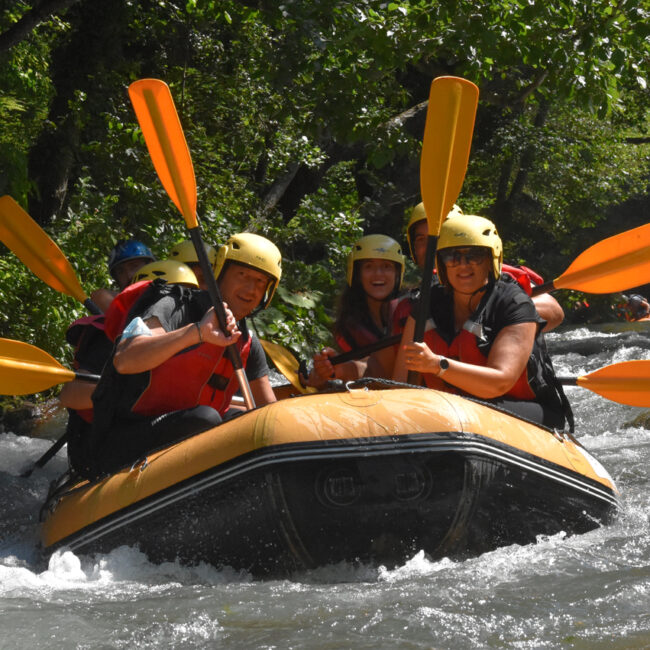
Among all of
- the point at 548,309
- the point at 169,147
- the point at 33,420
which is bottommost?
the point at 33,420

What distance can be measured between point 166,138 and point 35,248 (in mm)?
Answer: 1606

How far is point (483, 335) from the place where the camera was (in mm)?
4008

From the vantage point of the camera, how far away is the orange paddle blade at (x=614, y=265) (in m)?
4.28

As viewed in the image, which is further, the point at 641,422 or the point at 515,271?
the point at 641,422

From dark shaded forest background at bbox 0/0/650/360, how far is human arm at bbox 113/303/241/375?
2635 millimetres

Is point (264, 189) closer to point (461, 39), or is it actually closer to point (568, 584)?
point (461, 39)

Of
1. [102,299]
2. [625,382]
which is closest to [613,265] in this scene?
[625,382]

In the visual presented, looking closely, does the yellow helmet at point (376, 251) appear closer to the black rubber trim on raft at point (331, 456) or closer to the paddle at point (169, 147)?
the paddle at point (169, 147)

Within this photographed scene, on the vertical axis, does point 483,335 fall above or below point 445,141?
below

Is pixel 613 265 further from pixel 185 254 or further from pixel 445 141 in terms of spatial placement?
pixel 185 254

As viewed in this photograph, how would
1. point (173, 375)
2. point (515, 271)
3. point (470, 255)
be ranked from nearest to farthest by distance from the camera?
A: point (173, 375)
point (470, 255)
point (515, 271)

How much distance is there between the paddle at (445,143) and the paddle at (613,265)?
2.23 ft

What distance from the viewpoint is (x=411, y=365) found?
12.0ft

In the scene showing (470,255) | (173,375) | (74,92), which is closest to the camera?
(173,375)
